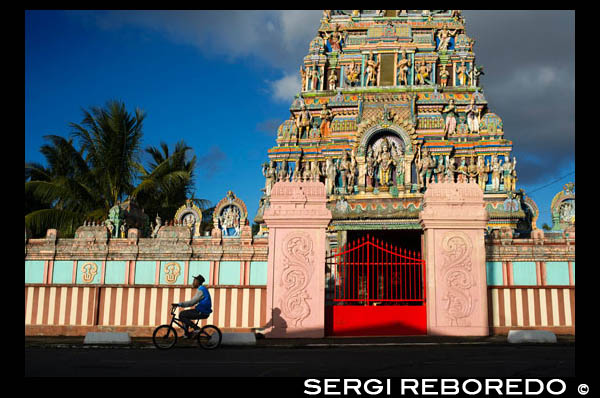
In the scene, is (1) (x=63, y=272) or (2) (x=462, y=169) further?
(2) (x=462, y=169)

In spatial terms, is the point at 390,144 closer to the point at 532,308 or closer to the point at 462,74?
the point at 462,74

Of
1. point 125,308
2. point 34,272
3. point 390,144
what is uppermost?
point 390,144

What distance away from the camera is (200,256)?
14109mm

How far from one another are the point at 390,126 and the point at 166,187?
1135 centimetres

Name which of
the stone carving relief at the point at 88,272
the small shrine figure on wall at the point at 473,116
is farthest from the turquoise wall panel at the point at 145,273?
the small shrine figure on wall at the point at 473,116

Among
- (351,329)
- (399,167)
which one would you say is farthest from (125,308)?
(399,167)

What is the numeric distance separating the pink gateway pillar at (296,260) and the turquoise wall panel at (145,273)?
3.51 meters

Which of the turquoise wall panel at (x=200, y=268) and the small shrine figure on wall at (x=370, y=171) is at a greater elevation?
the small shrine figure on wall at (x=370, y=171)

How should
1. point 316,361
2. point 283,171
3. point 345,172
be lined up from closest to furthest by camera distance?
point 316,361
point 345,172
point 283,171

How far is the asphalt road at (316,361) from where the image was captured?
7.32 meters

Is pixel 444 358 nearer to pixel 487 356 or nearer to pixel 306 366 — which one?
pixel 487 356

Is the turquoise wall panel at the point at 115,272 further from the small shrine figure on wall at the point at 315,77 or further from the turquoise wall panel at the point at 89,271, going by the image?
the small shrine figure on wall at the point at 315,77

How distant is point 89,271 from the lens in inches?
560
